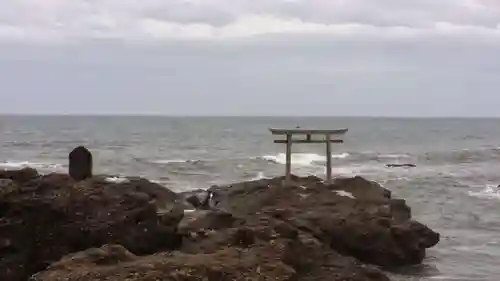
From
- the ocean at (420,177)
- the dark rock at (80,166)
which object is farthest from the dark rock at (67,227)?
the ocean at (420,177)

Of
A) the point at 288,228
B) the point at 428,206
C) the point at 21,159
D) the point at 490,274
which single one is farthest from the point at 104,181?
the point at 21,159

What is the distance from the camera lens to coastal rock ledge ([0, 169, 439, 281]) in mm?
8984

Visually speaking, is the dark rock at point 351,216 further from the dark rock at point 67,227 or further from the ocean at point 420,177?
the dark rock at point 67,227

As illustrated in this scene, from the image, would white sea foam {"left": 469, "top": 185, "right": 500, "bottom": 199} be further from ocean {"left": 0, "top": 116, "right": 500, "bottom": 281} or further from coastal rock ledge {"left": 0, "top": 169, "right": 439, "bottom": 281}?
coastal rock ledge {"left": 0, "top": 169, "right": 439, "bottom": 281}

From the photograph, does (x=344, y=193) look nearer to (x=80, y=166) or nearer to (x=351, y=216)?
(x=351, y=216)

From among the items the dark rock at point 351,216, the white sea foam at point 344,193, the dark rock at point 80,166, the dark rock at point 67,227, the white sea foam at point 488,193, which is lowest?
the white sea foam at point 488,193

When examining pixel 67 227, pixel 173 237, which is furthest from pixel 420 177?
pixel 67 227

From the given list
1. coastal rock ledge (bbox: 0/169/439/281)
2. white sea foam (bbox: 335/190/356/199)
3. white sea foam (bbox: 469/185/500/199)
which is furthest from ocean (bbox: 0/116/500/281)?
white sea foam (bbox: 335/190/356/199)

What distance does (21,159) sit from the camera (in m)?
59.6

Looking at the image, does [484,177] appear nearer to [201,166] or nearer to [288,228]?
[201,166]

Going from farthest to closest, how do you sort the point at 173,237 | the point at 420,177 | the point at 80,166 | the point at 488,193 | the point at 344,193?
1. the point at 420,177
2. the point at 488,193
3. the point at 344,193
4. the point at 80,166
5. the point at 173,237

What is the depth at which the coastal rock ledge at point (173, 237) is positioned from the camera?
8.98m

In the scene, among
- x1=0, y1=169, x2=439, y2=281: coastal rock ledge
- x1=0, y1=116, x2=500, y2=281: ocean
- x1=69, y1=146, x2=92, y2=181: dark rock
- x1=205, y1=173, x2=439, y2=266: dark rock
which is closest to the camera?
x1=0, y1=169, x2=439, y2=281: coastal rock ledge

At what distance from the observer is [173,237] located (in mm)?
12234
